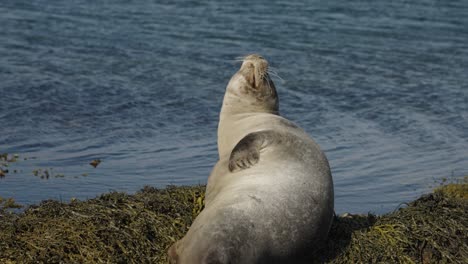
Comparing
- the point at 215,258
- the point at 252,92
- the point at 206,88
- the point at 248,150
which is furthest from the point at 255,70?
the point at 206,88

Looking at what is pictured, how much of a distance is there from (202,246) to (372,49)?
13.4 meters

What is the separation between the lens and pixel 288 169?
6.18m

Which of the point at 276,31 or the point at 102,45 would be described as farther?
the point at 276,31

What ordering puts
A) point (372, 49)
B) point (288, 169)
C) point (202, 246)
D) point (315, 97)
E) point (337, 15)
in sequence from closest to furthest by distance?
point (202, 246), point (288, 169), point (315, 97), point (372, 49), point (337, 15)

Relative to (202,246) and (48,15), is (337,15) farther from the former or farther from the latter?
(202,246)

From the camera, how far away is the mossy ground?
5.99 meters

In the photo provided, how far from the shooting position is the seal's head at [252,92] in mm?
7398

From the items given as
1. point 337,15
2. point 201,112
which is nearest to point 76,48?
point 201,112

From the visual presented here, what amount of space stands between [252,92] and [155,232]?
5.40 feet

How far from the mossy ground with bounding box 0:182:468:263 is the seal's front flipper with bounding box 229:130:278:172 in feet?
1.74

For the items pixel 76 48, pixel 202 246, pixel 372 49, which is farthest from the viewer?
pixel 372 49

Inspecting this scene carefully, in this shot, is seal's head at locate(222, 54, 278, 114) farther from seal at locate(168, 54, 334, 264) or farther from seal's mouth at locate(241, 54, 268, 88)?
seal at locate(168, 54, 334, 264)

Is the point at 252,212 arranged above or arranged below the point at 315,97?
above

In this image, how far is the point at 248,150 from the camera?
6.29 m
